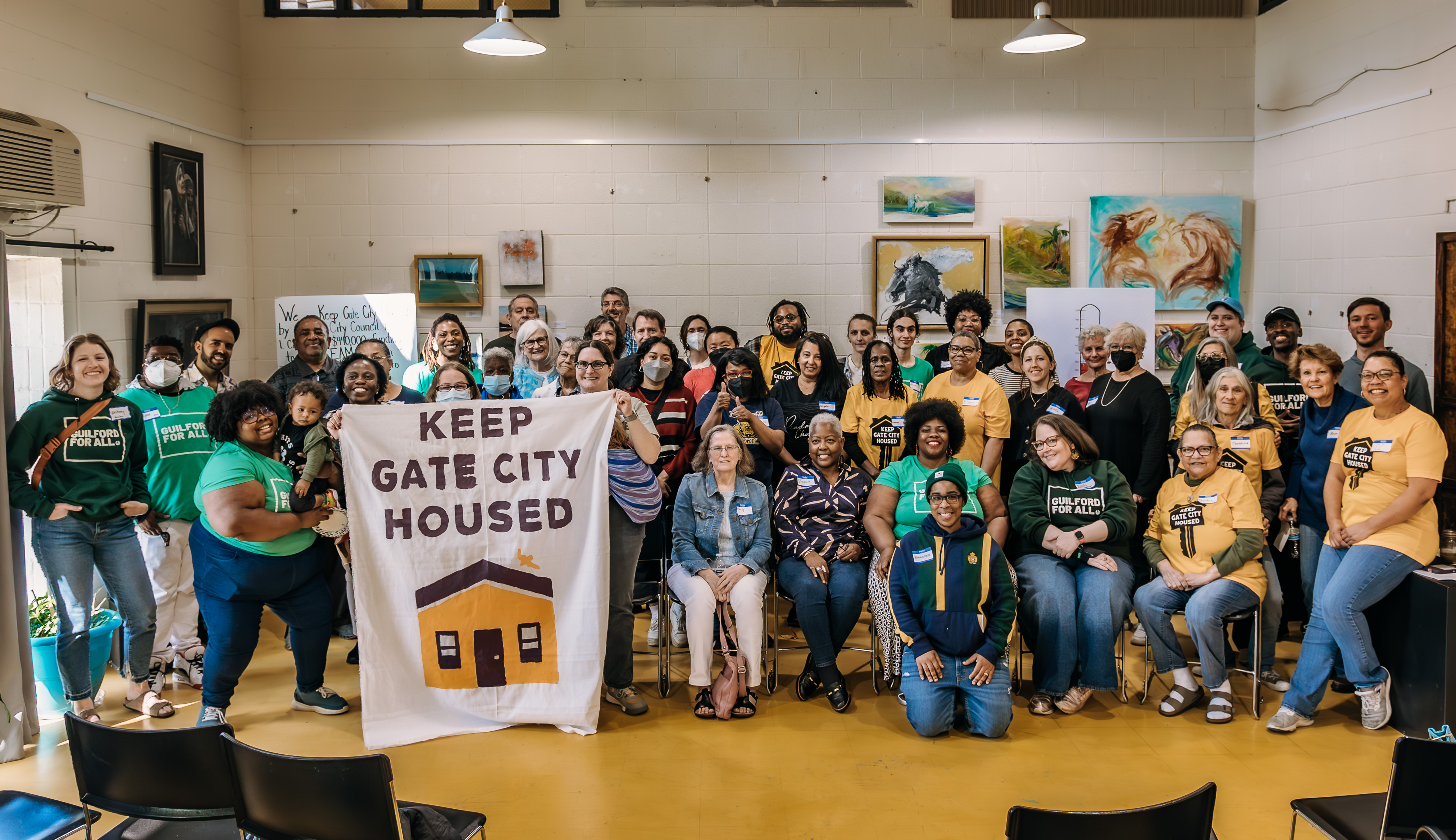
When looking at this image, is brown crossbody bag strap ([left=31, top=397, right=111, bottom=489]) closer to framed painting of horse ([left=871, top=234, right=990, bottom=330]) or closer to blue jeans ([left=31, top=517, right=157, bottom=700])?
blue jeans ([left=31, top=517, right=157, bottom=700])

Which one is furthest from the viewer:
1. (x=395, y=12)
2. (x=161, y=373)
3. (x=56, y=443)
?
(x=395, y=12)

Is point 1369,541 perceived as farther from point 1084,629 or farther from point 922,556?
point 922,556

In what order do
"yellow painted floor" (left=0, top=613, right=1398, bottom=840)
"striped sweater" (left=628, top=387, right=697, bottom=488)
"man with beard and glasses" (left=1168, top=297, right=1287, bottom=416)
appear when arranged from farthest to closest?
"man with beard and glasses" (left=1168, top=297, right=1287, bottom=416), "striped sweater" (left=628, top=387, right=697, bottom=488), "yellow painted floor" (left=0, top=613, right=1398, bottom=840)

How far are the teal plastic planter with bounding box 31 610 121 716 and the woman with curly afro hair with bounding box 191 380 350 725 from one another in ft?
1.95

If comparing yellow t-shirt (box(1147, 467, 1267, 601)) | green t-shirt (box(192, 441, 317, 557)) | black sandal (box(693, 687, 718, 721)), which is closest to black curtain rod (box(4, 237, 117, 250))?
green t-shirt (box(192, 441, 317, 557))

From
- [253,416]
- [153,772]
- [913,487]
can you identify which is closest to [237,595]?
[253,416]

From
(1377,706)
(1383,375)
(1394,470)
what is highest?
(1383,375)

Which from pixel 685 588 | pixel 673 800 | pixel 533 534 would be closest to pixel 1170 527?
pixel 685 588

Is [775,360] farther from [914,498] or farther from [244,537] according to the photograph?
[244,537]

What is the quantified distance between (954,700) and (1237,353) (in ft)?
9.14

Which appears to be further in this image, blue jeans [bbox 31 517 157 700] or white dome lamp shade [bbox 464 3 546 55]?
white dome lamp shade [bbox 464 3 546 55]

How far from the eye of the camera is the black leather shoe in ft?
13.7

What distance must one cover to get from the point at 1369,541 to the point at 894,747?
2.06 meters

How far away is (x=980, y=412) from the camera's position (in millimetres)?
4711
